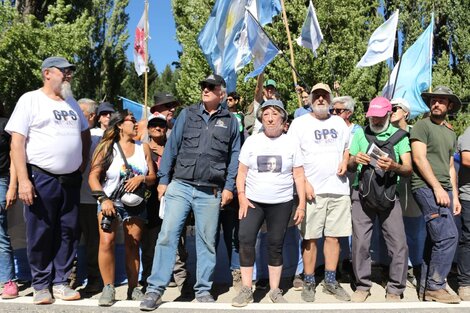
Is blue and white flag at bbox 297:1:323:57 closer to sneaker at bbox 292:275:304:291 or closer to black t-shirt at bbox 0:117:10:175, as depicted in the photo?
sneaker at bbox 292:275:304:291

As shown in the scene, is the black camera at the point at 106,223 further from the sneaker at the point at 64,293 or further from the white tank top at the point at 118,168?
the sneaker at the point at 64,293

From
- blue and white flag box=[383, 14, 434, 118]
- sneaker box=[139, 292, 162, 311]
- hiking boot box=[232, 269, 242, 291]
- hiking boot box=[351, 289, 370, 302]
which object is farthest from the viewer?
blue and white flag box=[383, 14, 434, 118]

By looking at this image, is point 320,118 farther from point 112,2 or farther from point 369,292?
point 112,2

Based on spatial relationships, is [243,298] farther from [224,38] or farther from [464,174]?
[224,38]

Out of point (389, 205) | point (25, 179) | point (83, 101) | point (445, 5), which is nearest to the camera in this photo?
point (25, 179)

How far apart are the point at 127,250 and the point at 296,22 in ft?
37.6

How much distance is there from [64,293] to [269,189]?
6.43 feet

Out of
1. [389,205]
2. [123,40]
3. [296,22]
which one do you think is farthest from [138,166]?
[123,40]

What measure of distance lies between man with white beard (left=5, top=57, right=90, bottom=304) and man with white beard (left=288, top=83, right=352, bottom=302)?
2054mm

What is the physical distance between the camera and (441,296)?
4.18 meters

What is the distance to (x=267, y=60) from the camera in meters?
7.00

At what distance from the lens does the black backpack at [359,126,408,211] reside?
14.1ft

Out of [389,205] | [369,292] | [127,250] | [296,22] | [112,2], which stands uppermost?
[112,2]

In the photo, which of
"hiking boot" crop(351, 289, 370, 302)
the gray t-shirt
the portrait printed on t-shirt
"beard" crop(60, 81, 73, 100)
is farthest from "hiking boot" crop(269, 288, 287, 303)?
"beard" crop(60, 81, 73, 100)
